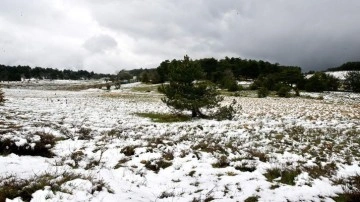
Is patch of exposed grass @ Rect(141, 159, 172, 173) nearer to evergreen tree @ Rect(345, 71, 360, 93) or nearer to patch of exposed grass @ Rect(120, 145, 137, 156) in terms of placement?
patch of exposed grass @ Rect(120, 145, 137, 156)

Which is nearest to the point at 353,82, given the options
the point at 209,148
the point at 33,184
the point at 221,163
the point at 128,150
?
the point at 209,148

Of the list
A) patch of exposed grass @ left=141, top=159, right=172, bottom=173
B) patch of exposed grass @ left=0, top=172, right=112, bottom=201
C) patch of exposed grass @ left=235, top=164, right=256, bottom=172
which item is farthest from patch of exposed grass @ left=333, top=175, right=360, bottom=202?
patch of exposed grass @ left=0, top=172, right=112, bottom=201

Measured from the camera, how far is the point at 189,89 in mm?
22000

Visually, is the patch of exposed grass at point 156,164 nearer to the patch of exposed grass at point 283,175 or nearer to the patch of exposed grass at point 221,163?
the patch of exposed grass at point 221,163

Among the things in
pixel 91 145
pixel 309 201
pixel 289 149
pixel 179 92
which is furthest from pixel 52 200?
pixel 179 92

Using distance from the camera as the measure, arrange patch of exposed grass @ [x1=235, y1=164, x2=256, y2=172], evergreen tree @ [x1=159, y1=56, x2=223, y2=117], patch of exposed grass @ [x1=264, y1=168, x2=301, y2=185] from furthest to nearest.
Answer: evergreen tree @ [x1=159, y1=56, x2=223, y2=117], patch of exposed grass @ [x1=235, y1=164, x2=256, y2=172], patch of exposed grass @ [x1=264, y1=168, x2=301, y2=185]

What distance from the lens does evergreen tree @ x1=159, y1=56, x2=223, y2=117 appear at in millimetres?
21750

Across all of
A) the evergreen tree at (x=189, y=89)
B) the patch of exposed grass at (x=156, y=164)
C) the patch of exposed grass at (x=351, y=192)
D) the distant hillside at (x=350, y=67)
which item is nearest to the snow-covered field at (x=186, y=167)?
the patch of exposed grass at (x=156, y=164)

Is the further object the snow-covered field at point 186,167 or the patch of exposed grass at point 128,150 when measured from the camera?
the patch of exposed grass at point 128,150

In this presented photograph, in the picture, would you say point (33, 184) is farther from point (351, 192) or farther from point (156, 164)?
point (351, 192)

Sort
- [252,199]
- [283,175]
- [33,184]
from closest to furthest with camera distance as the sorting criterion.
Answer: [33,184], [252,199], [283,175]

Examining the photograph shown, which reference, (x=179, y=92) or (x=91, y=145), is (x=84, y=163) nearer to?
(x=91, y=145)

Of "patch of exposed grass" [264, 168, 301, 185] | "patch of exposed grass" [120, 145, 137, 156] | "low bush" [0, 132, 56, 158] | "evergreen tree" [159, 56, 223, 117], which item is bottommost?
"patch of exposed grass" [264, 168, 301, 185]

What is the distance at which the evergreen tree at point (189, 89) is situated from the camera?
21.8 meters
